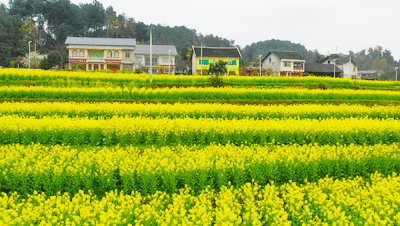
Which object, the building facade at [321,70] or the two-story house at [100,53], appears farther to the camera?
the building facade at [321,70]

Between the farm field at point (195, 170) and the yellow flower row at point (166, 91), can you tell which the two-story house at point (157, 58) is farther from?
the farm field at point (195, 170)

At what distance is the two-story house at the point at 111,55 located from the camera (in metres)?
57.7

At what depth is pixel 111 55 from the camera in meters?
59.1

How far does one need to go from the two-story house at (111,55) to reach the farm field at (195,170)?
4419 centimetres

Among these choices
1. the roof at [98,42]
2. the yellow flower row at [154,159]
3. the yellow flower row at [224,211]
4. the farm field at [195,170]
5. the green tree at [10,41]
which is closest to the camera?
the yellow flower row at [224,211]

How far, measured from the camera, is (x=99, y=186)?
24.9ft

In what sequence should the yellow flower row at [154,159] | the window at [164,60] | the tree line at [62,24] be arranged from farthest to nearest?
the tree line at [62,24], the window at [164,60], the yellow flower row at [154,159]

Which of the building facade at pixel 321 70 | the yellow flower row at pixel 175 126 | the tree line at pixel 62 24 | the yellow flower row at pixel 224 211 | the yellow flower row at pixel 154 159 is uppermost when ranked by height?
the tree line at pixel 62 24

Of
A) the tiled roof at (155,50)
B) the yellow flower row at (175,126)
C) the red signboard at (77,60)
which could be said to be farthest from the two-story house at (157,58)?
the yellow flower row at (175,126)

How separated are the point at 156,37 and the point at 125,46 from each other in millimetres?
37149

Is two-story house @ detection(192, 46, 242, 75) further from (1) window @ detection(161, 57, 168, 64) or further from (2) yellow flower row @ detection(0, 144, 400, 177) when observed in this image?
(2) yellow flower row @ detection(0, 144, 400, 177)

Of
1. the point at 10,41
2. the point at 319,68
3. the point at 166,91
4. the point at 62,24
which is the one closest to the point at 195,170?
the point at 166,91

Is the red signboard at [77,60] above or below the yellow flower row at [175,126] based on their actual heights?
above

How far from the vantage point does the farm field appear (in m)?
5.75
